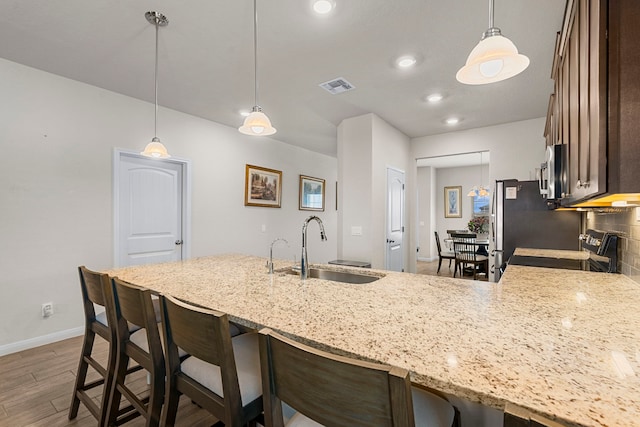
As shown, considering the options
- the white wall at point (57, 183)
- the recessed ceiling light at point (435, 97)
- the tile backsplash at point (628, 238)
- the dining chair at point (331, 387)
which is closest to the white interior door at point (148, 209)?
the white wall at point (57, 183)

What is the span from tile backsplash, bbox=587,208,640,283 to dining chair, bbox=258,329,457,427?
1.76 m

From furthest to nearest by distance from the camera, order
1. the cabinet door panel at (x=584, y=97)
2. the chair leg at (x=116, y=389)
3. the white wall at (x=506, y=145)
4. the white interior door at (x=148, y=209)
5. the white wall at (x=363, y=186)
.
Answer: the white wall at (x=506, y=145) < the white wall at (x=363, y=186) < the white interior door at (x=148, y=209) < the chair leg at (x=116, y=389) < the cabinet door panel at (x=584, y=97)

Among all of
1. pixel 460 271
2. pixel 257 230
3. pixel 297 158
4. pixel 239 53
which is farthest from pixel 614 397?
pixel 460 271

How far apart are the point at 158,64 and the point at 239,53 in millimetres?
803

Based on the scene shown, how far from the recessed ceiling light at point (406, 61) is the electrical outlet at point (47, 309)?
3897mm

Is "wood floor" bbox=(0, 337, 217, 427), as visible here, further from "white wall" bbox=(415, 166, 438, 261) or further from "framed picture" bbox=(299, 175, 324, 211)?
"white wall" bbox=(415, 166, 438, 261)

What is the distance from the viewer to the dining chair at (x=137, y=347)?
1273 mm

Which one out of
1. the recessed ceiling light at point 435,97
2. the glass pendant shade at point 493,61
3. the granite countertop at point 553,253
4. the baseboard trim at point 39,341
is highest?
the recessed ceiling light at point 435,97

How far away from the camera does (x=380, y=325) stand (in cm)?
102

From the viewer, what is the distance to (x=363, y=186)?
3.97 m

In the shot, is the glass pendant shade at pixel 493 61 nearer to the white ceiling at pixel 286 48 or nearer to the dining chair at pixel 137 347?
the white ceiling at pixel 286 48

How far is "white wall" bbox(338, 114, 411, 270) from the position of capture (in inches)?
154

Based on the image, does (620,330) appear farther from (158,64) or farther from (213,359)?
(158,64)

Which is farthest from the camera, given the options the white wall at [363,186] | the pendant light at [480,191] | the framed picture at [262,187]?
the pendant light at [480,191]
